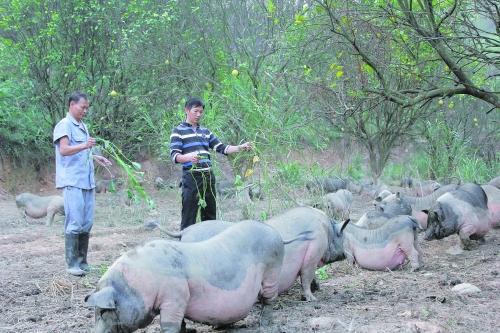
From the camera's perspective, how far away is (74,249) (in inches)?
279

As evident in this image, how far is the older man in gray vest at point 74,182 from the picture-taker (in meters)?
7.02

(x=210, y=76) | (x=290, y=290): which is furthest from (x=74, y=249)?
(x=210, y=76)

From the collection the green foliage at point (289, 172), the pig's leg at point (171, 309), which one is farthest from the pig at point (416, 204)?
the pig's leg at point (171, 309)

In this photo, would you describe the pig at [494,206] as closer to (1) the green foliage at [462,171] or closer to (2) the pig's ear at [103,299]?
(1) the green foliage at [462,171]

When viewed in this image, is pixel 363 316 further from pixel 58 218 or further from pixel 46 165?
pixel 46 165

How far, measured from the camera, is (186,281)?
4.04 meters

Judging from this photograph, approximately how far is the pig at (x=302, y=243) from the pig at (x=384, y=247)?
1348mm

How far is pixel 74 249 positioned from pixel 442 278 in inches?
153

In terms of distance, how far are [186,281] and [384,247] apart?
391cm

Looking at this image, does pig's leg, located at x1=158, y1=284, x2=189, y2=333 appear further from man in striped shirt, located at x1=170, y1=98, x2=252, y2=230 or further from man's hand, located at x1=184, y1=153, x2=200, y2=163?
man in striped shirt, located at x1=170, y1=98, x2=252, y2=230

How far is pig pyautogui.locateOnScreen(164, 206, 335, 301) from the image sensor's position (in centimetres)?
561

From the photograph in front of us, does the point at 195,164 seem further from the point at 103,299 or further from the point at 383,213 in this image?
the point at 103,299

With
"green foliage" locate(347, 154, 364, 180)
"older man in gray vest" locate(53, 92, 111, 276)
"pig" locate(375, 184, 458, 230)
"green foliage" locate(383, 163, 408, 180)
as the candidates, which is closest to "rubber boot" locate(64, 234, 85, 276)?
"older man in gray vest" locate(53, 92, 111, 276)

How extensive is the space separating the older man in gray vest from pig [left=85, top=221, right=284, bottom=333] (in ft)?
9.23
